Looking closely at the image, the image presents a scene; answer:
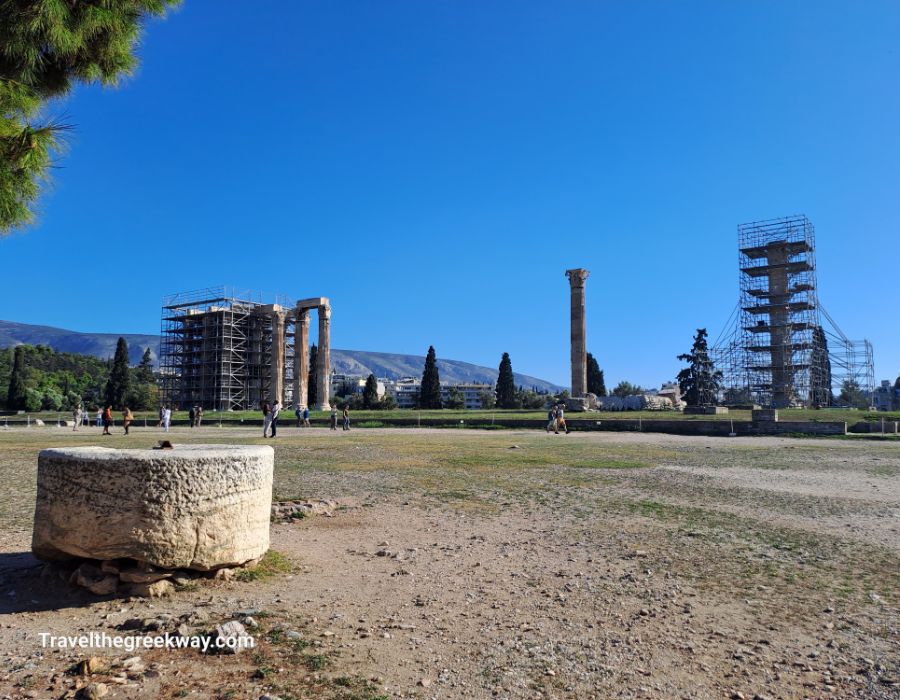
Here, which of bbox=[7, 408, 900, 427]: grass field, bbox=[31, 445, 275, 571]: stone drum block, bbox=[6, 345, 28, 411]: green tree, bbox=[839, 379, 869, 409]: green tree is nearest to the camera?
bbox=[31, 445, 275, 571]: stone drum block

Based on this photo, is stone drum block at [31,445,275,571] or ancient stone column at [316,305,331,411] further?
ancient stone column at [316,305,331,411]

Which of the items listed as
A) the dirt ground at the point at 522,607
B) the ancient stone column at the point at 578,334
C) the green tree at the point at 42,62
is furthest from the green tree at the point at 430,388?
the green tree at the point at 42,62

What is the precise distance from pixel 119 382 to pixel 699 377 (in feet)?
192

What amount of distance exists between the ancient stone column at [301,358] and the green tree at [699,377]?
30.9m

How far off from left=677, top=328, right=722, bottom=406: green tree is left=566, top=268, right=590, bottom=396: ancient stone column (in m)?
9.26

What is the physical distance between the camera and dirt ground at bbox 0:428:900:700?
3607 millimetres

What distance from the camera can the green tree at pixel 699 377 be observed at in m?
53.6

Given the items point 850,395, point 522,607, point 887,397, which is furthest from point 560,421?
point 887,397

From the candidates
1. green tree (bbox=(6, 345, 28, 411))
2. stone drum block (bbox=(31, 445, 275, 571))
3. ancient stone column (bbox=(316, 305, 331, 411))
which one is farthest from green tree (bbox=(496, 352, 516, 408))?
stone drum block (bbox=(31, 445, 275, 571))

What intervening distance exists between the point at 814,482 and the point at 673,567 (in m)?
7.28

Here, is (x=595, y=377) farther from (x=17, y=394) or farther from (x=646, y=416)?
(x=17, y=394)

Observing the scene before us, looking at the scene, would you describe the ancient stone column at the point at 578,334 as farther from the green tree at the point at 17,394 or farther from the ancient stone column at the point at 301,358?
the green tree at the point at 17,394

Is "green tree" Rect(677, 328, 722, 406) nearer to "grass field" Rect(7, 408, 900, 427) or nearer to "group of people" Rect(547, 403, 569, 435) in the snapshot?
"grass field" Rect(7, 408, 900, 427)

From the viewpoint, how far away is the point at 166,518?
498 cm
